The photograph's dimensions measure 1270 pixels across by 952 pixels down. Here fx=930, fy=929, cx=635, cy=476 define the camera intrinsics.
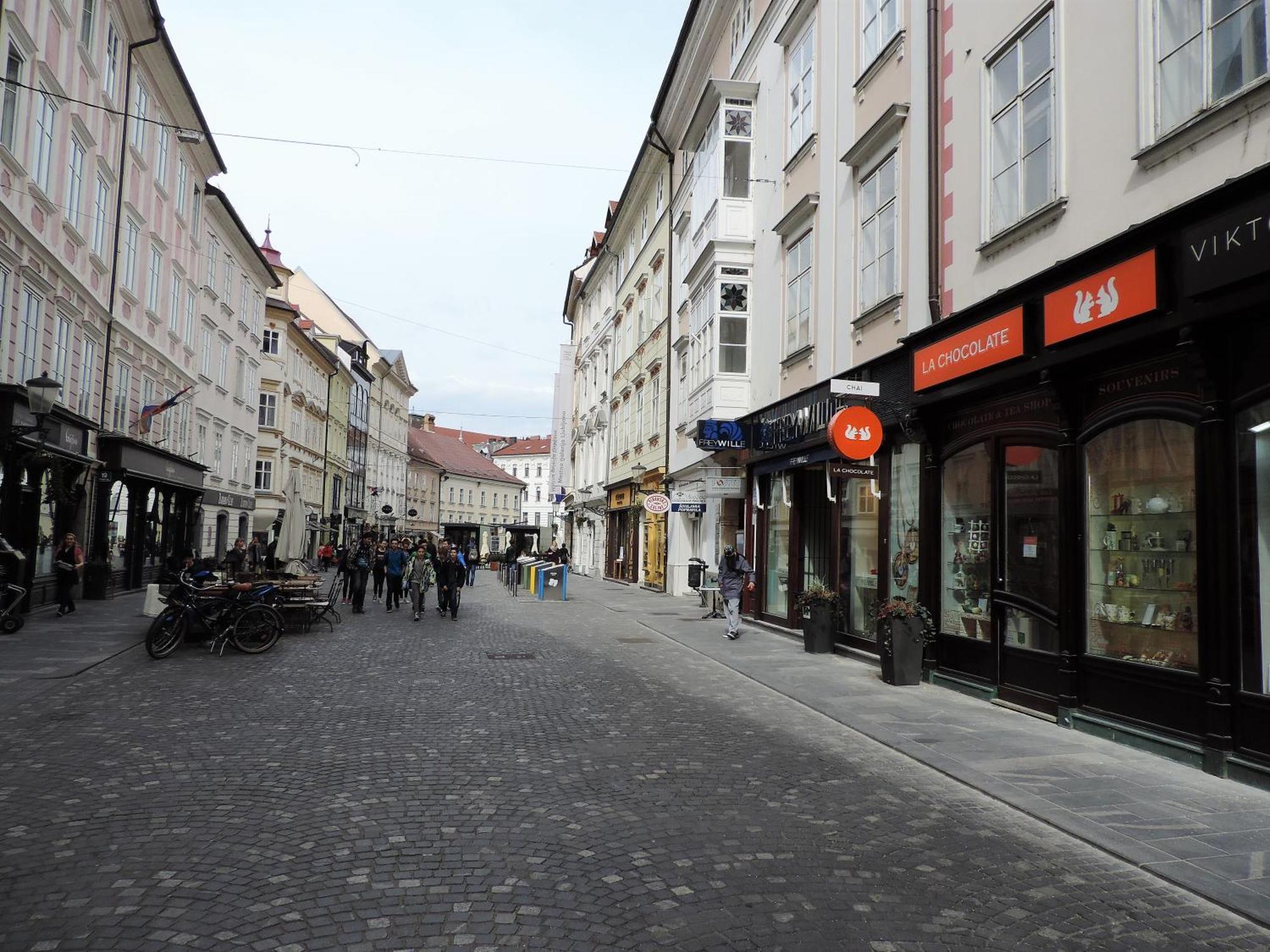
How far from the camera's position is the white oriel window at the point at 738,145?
21.8 meters

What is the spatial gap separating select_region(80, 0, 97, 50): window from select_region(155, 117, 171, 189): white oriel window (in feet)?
19.0

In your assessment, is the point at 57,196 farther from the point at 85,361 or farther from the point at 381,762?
the point at 381,762

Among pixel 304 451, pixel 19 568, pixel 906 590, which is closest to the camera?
pixel 906 590

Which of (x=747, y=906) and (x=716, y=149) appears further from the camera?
(x=716, y=149)

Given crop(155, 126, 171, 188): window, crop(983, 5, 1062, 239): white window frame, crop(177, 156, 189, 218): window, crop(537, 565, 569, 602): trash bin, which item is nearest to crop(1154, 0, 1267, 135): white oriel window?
crop(983, 5, 1062, 239): white window frame

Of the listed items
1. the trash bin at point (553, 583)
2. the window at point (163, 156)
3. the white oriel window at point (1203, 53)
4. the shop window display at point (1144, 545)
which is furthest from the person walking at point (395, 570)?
the white oriel window at point (1203, 53)

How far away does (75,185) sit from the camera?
19984 mm

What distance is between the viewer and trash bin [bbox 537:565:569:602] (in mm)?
28094

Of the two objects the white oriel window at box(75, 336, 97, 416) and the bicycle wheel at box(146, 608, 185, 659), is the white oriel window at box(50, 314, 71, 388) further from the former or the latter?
the bicycle wheel at box(146, 608, 185, 659)

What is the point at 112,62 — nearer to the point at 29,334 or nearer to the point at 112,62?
the point at 112,62

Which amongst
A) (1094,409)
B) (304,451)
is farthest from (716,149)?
(304,451)

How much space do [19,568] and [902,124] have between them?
1703cm

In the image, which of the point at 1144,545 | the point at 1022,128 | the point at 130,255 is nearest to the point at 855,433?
the point at 1022,128

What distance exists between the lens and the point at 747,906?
14.4 ft
